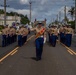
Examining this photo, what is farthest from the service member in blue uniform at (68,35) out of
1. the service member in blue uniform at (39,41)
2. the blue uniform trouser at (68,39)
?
the service member in blue uniform at (39,41)

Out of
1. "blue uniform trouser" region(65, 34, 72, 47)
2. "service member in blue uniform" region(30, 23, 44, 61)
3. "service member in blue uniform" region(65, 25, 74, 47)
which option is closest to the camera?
"service member in blue uniform" region(30, 23, 44, 61)

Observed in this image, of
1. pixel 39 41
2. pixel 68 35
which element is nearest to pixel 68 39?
pixel 68 35

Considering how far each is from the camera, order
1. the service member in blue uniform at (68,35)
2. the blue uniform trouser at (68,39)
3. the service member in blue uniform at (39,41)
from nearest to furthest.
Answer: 1. the service member in blue uniform at (39,41)
2. the service member in blue uniform at (68,35)
3. the blue uniform trouser at (68,39)

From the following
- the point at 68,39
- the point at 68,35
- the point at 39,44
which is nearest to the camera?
the point at 39,44

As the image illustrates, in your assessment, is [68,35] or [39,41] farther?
[68,35]

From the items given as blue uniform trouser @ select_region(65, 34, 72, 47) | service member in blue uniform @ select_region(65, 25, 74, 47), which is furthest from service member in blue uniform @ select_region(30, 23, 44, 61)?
blue uniform trouser @ select_region(65, 34, 72, 47)

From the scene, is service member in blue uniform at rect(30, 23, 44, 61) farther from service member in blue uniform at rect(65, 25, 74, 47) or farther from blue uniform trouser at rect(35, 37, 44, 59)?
service member in blue uniform at rect(65, 25, 74, 47)

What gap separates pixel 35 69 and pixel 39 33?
4374 millimetres

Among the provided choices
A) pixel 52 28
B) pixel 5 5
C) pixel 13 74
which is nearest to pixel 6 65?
pixel 13 74

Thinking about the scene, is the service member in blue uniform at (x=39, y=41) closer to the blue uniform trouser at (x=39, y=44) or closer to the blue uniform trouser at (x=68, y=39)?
the blue uniform trouser at (x=39, y=44)

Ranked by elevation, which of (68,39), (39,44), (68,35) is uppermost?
(39,44)

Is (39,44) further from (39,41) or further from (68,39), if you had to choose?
(68,39)

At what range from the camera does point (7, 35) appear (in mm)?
33500

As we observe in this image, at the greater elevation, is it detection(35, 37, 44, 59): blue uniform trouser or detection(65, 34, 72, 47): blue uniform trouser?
detection(35, 37, 44, 59): blue uniform trouser
